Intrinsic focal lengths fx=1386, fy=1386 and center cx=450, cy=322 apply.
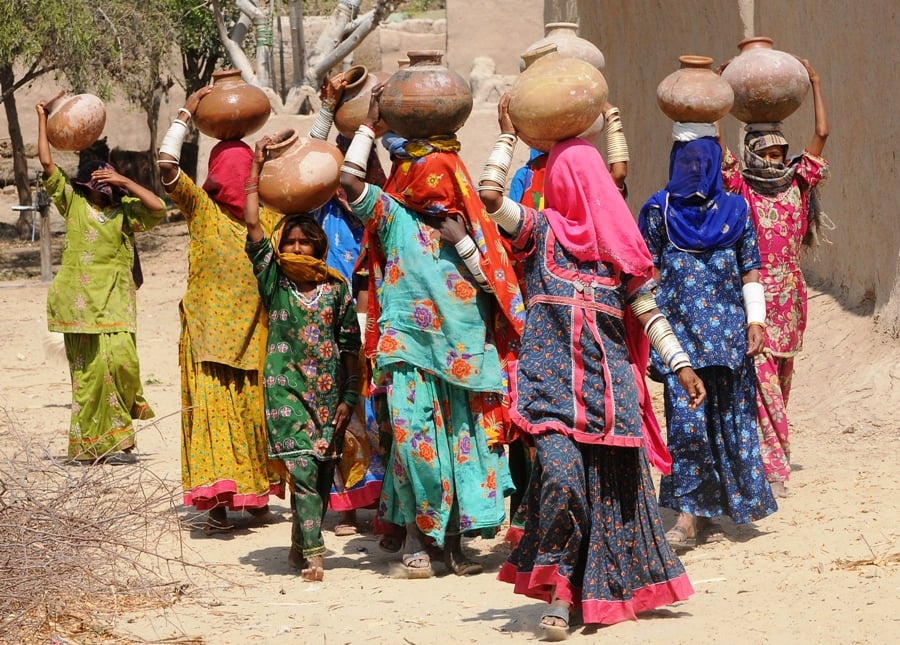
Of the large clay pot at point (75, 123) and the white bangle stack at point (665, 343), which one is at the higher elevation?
the large clay pot at point (75, 123)

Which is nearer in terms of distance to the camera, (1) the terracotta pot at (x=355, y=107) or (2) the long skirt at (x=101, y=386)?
(1) the terracotta pot at (x=355, y=107)

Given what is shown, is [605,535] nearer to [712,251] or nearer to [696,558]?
[696,558]

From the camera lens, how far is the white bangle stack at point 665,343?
4836 mm

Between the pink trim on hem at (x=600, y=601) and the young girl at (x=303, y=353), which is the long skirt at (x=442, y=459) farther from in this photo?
the pink trim on hem at (x=600, y=601)

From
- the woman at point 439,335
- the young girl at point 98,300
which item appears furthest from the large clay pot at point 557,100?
the young girl at point 98,300

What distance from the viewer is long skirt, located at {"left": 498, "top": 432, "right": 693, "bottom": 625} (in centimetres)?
476

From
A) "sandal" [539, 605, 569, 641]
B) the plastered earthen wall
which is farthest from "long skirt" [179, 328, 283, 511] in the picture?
the plastered earthen wall

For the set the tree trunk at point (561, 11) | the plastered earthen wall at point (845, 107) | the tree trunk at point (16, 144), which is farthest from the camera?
the tree trunk at point (16, 144)

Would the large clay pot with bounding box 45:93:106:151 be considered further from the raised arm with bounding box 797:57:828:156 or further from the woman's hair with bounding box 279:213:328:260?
the raised arm with bounding box 797:57:828:156

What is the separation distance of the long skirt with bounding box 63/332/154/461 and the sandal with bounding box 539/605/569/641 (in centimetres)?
432

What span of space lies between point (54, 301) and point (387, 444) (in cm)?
329

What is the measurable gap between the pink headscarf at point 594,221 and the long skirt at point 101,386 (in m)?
4.32

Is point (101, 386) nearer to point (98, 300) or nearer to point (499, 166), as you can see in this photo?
point (98, 300)

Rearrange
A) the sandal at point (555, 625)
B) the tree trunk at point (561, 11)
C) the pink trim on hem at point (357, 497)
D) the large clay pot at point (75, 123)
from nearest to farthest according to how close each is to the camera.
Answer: the sandal at point (555, 625) < the pink trim on hem at point (357, 497) < the large clay pot at point (75, 123) < the tree trunk at point (561, 11)
